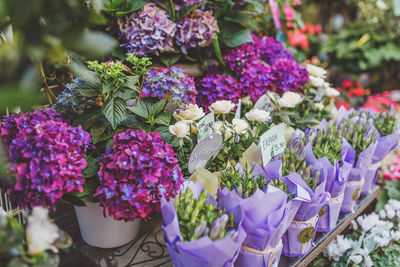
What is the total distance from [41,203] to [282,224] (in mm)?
599

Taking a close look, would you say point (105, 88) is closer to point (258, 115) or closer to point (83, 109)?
point (83, 109)

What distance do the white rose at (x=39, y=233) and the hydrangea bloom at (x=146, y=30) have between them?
80 cm

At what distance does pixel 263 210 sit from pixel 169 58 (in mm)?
845

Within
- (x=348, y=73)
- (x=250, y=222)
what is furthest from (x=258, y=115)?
(x=348, y=73)

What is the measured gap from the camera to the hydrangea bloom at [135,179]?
768mm

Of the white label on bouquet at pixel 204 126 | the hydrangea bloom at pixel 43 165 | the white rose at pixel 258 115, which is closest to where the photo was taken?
the hydrangea bloom at pixel 43 165

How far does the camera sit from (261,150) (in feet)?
3.32

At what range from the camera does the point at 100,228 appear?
0.95 metres

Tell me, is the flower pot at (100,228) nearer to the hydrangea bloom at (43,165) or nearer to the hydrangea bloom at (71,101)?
the hydrangea bloom at (43,165)

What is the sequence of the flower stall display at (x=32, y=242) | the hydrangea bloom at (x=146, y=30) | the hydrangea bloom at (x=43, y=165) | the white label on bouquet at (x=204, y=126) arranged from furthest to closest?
the hydrangea bloom at (x=146, y=30)
the white label on bouquet at (x=204, y=126)
the hydrangea bloom at (x=43, y=165)
the flower stall display at (x=32, y=242)

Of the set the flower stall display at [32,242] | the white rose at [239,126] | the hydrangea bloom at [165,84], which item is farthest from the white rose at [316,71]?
the flower stall display at [32,242]

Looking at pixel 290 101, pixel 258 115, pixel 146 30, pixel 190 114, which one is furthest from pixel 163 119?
pixel 290 101

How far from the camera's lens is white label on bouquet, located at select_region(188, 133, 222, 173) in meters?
0.95

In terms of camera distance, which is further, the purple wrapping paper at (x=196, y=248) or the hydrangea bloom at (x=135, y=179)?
the hydrangea bloom at (x=135, y=179)
